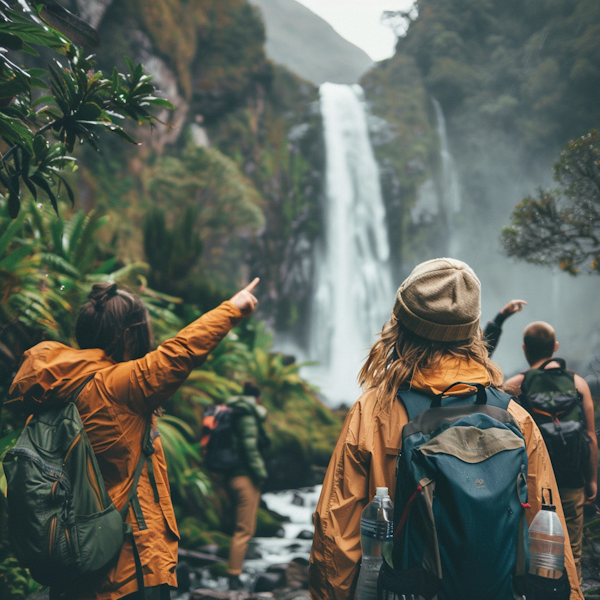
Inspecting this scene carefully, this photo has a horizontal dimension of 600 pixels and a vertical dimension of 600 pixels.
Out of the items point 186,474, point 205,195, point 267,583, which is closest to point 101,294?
point 267,583

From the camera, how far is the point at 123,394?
5.83 feet

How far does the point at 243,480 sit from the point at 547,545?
4009mm

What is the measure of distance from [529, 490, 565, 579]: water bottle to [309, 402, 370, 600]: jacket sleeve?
1.48 feet

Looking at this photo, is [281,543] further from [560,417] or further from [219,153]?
[219,153]

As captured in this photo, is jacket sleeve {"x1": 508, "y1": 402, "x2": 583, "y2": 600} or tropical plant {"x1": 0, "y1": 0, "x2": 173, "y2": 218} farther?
tropical plant {"x1": 0, "y1": 0, "x2": 173, "y2": 218}

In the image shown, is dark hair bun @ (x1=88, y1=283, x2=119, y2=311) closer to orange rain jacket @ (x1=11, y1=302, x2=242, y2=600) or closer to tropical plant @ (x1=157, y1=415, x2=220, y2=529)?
orange rain jacket @ (x1=11, y1=302, x2=242, y2=600)

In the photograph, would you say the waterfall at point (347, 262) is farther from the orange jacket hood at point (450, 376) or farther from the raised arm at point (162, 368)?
the orange jacket hood at point (450, 376)

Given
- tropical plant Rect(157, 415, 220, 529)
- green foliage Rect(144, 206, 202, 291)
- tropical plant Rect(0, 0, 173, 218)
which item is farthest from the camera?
green foliage Rect(144, 206, 202, 291)

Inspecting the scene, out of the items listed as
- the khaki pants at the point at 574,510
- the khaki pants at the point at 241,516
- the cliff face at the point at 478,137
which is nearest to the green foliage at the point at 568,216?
the khaki pants at the point at 574,510

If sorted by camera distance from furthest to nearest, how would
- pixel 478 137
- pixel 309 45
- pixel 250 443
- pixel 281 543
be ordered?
pixel 309 45, pixel 478 137, pixel 281 543, pixel 250 443

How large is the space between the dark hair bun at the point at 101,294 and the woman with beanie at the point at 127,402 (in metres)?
0.06

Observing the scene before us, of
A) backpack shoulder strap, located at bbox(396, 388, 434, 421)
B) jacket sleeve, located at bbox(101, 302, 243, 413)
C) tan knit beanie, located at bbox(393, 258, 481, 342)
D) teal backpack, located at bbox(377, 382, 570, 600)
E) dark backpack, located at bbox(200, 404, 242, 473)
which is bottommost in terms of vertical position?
dark backpack, located at bbox(200, 404, 242, 473)

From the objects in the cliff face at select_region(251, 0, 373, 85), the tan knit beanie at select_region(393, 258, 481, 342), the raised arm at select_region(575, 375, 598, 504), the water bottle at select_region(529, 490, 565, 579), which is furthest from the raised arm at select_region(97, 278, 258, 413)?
the cliff face at select_region(251, 0, 373, 85)

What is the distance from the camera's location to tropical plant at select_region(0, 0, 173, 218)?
1866 millimetres
